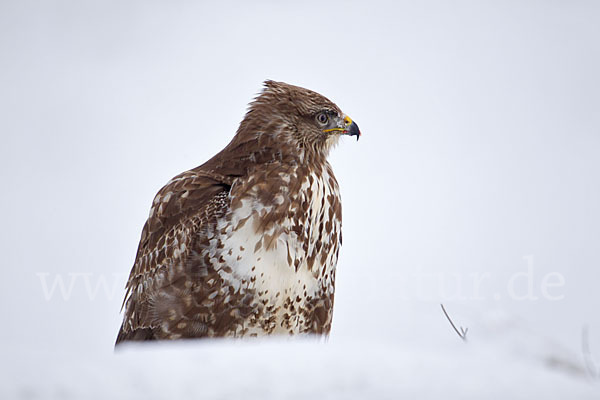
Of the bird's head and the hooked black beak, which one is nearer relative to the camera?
the bird's head

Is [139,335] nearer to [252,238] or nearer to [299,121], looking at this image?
[252,238]

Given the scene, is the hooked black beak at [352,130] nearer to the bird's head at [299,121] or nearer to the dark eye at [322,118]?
the bird's head at [299,121]

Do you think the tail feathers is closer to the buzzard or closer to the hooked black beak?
the buzzard

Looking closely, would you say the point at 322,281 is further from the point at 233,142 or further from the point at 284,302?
the point at 233,142

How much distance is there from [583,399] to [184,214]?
3442mm

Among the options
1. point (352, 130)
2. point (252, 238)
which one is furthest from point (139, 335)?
point (352, 130)

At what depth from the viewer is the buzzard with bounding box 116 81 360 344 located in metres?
4.31

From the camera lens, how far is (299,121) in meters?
4.90

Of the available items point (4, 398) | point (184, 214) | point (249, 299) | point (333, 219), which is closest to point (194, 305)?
point (249, 299)

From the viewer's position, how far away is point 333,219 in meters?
4.74

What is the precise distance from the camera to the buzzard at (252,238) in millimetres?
4312

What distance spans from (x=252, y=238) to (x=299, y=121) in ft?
3.54

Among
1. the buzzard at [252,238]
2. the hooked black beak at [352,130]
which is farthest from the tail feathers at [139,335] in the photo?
the hooked black beak at [352,130]

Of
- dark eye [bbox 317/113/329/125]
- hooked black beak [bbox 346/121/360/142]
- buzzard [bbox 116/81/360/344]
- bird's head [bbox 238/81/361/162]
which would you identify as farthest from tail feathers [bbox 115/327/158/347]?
hooked black beak [bbox 346/121/360/142]
